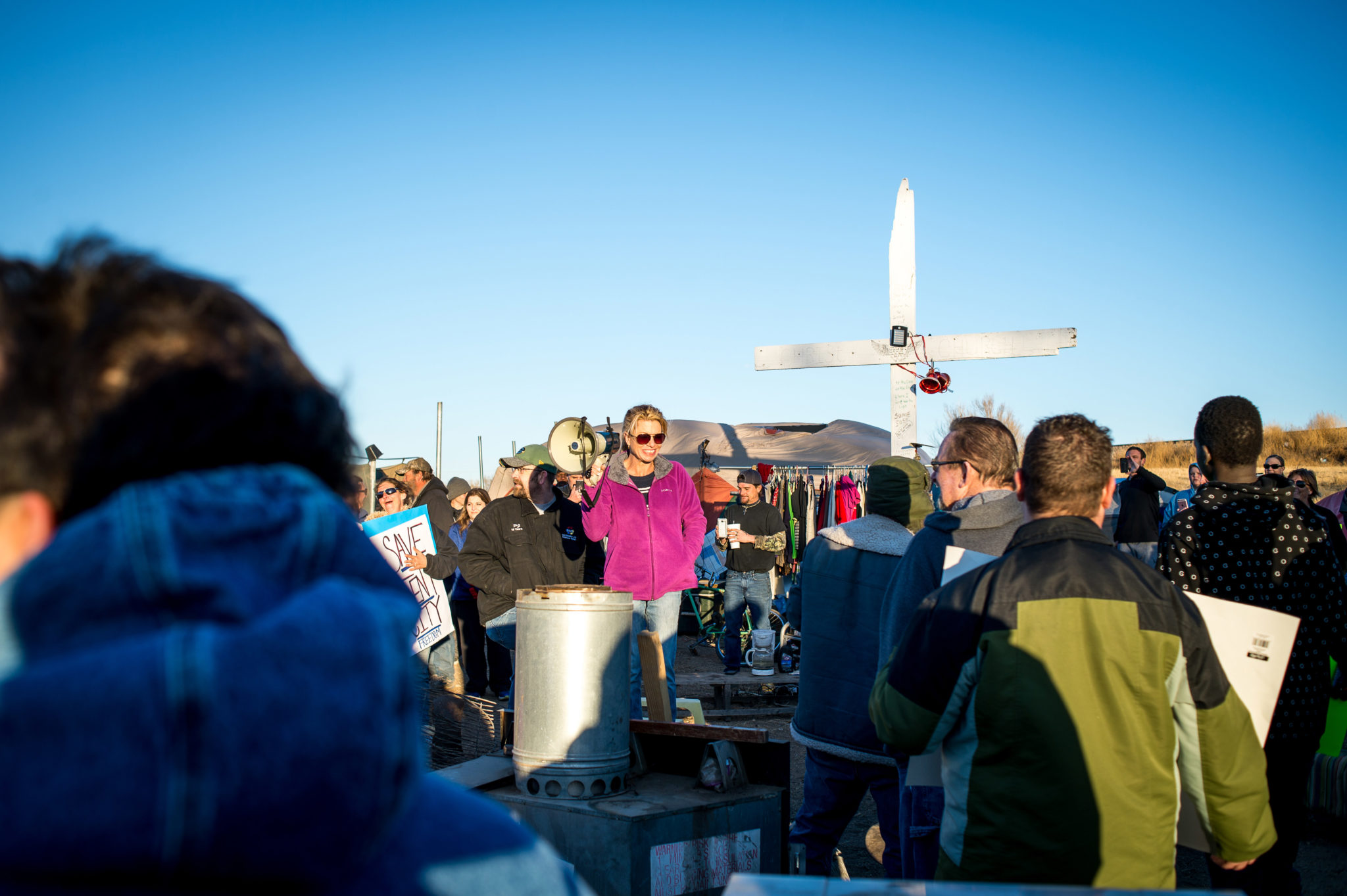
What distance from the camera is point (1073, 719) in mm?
2211

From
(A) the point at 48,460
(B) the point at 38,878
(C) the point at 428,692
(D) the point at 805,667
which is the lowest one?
(C) the point at 428,692

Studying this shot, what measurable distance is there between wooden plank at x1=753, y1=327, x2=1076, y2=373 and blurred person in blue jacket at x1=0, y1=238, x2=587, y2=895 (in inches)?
420

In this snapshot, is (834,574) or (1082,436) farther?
(834,574)

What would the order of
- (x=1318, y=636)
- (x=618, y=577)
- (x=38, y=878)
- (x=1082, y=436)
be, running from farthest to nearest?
(x=618, y=577) → (x=1318, y=636) → (x=1082, y=436) → (x=38, y=878)

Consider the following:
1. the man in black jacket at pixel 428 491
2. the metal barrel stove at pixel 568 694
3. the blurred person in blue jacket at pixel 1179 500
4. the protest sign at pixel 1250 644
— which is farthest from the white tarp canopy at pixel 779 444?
the protest sign at pixel 1250 644

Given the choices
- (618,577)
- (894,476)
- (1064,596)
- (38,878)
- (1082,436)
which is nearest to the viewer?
(38,878)

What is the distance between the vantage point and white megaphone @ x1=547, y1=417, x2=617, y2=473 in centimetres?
800

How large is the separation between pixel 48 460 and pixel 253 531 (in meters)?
0.16

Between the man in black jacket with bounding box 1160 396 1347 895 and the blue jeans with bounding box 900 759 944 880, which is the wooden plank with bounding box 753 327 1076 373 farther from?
the blue jeans with bounding box 900 759 944 880

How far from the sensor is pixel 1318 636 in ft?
11.2

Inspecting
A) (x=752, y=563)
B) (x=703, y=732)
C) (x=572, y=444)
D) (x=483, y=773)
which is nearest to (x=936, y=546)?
(x=703, y=732)

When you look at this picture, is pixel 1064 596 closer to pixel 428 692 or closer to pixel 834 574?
pixel 834 574

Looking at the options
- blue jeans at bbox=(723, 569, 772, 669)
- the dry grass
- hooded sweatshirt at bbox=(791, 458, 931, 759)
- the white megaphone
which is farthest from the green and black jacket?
the dry grass

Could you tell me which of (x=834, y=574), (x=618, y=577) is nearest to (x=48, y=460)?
(x=834, y=574)
